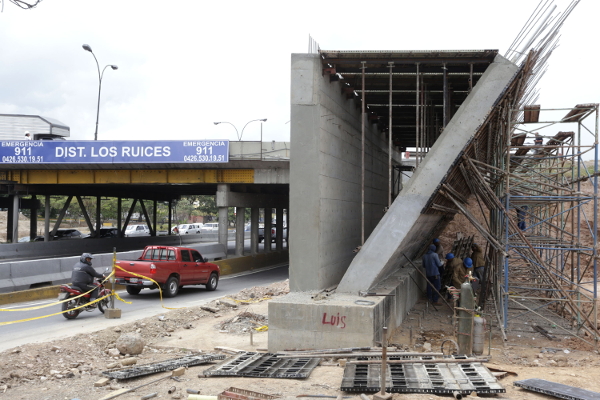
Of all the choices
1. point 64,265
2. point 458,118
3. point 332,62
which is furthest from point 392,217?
point 64,265

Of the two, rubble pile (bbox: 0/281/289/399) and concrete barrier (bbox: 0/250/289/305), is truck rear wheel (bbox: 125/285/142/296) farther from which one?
rubble pile (bbox: 0/281/289/399)

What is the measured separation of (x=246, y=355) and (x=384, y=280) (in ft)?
17.9

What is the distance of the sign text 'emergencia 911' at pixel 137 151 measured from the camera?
86.4 feet

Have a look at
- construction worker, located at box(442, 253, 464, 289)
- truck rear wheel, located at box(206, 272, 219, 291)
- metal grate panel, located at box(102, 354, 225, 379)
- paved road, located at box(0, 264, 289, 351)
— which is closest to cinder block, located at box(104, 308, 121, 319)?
paved road, located at box(0, 264, 289, 351)

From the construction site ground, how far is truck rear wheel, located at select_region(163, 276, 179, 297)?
100 inches

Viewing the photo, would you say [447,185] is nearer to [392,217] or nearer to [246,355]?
[392,217]

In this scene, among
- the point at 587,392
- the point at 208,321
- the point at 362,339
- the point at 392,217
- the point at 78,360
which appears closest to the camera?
the point at 587,392

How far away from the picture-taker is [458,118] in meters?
12.0

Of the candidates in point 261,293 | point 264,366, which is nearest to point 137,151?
point 261,293

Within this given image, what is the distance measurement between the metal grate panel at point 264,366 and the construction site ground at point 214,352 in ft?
0.50

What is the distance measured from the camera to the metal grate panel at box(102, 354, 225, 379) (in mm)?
8211

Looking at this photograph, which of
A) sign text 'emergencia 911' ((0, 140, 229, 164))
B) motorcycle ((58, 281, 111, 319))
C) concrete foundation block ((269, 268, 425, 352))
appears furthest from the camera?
sign text 'emergencia 911' ((0, 140, 229, 164))

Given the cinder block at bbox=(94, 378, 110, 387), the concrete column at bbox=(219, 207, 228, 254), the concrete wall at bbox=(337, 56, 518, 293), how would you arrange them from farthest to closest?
1. the concrete column at bbox=(219, 207, 228, 254)
2. the concrete wall at bbox=(337, 56, 518, 293)
3. the cinder block at bbox=(94, 378, 110, 387)

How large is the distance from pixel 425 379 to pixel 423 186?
17.8 ft
